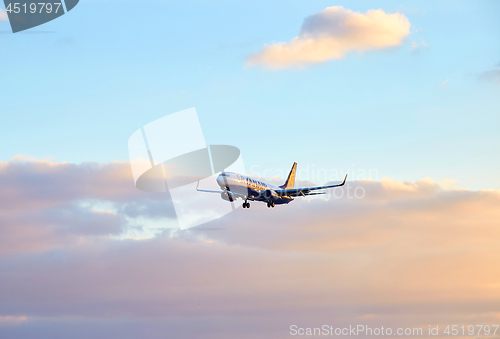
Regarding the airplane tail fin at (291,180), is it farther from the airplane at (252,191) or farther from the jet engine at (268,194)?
the jet engine at (268,194)

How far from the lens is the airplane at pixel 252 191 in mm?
113363

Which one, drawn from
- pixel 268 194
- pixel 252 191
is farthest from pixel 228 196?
pixel 268 194

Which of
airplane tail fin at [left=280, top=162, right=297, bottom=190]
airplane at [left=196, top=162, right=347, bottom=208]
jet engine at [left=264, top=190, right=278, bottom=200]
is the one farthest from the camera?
airplane tail fin at [left=280, top=162, right=297, bottom=190]

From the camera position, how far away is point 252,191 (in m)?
121

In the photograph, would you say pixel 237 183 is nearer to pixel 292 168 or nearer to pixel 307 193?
pixel 307 193

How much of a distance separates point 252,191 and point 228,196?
7789 mm

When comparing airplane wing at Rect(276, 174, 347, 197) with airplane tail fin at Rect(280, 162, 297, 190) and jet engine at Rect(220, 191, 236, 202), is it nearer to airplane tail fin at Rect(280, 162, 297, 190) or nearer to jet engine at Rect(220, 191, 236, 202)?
jet engine at Rect(220, 191, 236, 202)

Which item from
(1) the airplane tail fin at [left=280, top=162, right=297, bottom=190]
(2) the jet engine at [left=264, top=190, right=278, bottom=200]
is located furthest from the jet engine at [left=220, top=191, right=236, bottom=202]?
(1) the airplane tail fin at [left=280, top=162, right=297, bottom=190]

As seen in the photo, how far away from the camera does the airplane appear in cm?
11336

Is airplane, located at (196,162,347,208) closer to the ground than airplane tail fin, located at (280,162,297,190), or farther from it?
closer to the ground

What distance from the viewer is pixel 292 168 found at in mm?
157750

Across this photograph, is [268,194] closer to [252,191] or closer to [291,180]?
[252,191]

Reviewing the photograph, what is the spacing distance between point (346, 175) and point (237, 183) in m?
25.7

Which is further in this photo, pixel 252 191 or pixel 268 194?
pixel 268 194
